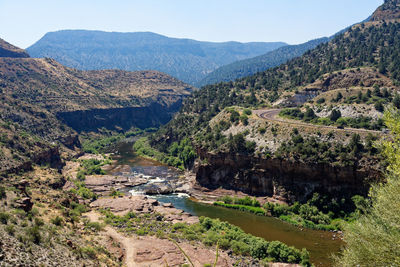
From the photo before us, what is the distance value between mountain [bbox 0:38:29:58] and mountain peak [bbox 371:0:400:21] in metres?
203

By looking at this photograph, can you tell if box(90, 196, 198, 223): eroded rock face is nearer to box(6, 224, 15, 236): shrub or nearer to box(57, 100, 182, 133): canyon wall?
box(6, 224, 15, 236): shrub

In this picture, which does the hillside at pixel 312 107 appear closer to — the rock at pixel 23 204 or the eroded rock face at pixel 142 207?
the eroded rock face at pixel 142 207

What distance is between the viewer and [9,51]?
18538 cm

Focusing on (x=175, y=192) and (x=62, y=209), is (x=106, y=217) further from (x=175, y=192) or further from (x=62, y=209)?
(x=175, y=192)

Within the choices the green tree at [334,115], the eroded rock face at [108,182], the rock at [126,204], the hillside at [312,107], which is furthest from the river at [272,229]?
the green tree at [334,115]

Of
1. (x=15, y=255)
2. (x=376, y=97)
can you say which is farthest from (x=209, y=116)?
(x=15, y=255)

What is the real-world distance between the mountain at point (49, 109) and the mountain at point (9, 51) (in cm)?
1477

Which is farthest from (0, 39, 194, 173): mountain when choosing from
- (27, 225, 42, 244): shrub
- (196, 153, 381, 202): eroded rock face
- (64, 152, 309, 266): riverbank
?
(196, 153, 381, 202): eroded rock face

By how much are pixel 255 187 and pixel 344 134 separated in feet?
72.9

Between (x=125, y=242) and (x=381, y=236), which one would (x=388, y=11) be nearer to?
(x=381, y=236)

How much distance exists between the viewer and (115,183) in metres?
83.5

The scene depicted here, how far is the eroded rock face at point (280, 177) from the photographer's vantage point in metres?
58.6

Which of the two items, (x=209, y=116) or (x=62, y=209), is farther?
(x=209, y=116)

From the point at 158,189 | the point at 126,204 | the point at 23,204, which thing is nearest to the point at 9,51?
the point at 158,189
